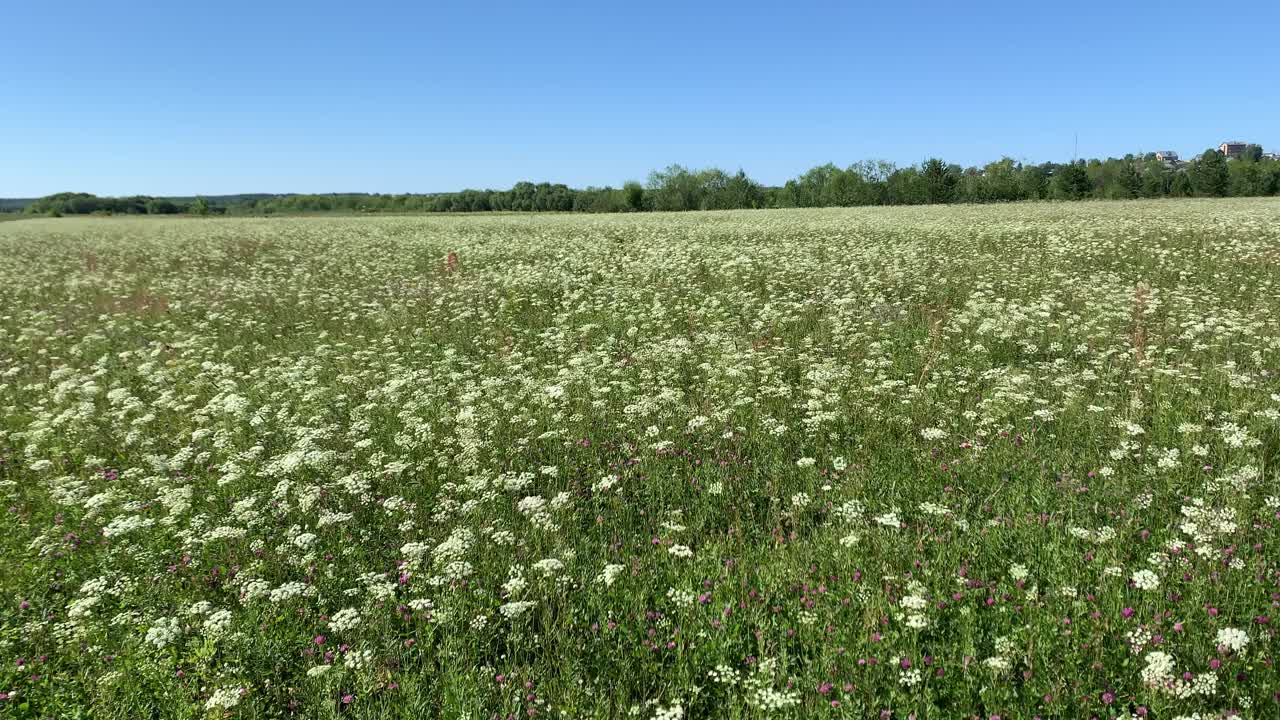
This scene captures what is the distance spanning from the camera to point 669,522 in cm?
525

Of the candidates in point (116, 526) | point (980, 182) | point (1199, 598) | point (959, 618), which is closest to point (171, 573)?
point (116, 526)

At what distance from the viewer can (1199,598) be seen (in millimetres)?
3795

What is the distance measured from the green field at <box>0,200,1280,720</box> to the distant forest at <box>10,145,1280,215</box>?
8759 cm

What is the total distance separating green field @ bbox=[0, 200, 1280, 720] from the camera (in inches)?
143

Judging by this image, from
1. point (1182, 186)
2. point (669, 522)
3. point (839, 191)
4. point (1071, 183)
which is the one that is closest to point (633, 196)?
point (839, 191)

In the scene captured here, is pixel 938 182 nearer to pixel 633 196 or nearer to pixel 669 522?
pixel 633 196

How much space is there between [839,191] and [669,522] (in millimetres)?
104583

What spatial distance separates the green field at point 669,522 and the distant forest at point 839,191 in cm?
8759

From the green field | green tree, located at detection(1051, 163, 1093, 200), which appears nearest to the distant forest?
green tree, located at detection(1051, 163, 1093, 200)

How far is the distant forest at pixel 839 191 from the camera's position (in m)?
87.9

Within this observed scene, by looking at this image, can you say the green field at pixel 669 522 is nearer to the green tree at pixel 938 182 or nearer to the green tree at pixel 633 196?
the green tree at pixel 938 182

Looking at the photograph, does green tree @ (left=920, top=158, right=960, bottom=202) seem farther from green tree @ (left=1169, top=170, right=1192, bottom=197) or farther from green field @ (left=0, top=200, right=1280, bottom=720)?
green field @ (left=0, top=200, right=1280, bottom=720)

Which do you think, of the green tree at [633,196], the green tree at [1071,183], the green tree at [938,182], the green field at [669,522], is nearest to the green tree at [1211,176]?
the green tree at [1071,183]

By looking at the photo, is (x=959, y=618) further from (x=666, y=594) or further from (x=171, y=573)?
(x=171, y=573)
